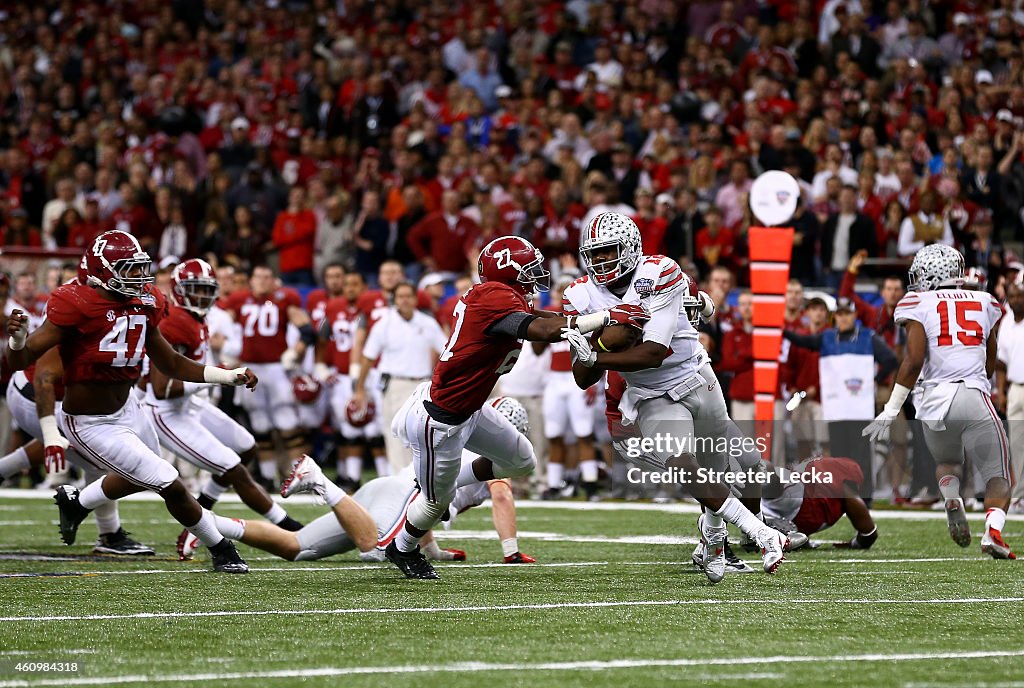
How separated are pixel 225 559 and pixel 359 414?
5321 mm

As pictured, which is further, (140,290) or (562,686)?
(140,290)

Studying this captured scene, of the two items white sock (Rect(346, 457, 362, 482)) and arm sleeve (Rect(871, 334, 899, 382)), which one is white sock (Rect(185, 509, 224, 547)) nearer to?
white sock (Rect(346, 457, 362, 482))

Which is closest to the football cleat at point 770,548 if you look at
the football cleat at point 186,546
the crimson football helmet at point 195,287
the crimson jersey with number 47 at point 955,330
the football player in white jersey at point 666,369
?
the football player in white jersey at point 666,369

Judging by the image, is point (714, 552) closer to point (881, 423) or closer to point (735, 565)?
point (735, 565)

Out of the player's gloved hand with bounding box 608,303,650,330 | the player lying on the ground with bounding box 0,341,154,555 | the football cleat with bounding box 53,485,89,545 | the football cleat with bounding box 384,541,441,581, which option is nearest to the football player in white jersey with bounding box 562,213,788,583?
the player's gloved hand with bounding box 608,303,650,330

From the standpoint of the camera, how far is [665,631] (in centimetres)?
560

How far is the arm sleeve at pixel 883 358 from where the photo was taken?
12398mm

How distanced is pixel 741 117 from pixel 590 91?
6.20 feet

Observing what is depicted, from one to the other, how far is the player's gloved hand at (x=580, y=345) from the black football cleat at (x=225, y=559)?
2139 millimetres

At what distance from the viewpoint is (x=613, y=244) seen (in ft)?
24.2

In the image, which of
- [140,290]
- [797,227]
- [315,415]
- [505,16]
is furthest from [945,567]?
[505,16]

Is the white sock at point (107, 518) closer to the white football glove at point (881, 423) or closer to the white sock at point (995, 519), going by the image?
the white football glove at point (881, 423)

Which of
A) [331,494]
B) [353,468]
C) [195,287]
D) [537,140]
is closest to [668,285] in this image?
[331,494]

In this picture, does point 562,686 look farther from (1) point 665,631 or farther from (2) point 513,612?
(2) point 513,612
